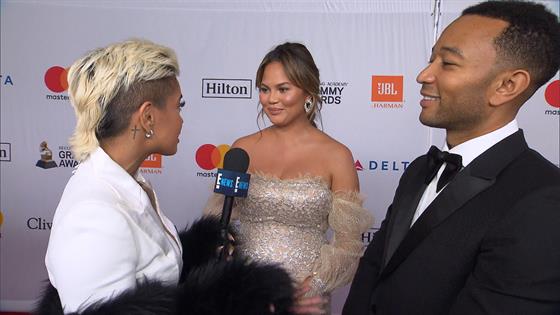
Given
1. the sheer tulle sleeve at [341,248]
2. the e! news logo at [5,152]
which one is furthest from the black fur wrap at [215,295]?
the e! news logo at [5,152]

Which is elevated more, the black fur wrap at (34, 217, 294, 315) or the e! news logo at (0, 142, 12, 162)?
the e! news logo at (0, 142, 12, 162)

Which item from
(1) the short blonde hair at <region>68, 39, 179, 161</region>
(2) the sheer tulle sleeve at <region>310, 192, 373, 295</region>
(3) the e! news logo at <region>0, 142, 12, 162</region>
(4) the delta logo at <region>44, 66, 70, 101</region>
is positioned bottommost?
(2) the sheer tulle sleeve at <region>310, 192, 373, 295</region>

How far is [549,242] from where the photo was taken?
1.07 m

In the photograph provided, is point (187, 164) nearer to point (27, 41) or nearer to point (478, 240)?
point (27, 41)


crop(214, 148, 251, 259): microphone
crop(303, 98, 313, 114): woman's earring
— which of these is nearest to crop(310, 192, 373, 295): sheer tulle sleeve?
crop(303, 98, 313, 114): woman's earring

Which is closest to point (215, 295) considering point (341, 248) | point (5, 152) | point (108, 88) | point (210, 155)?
point (108, 88)

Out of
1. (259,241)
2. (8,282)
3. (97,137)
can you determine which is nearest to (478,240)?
(97,137)

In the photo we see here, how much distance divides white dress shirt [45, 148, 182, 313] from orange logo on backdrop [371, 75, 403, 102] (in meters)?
2.27

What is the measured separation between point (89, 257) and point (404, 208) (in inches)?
29.9

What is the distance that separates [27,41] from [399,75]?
2253mm

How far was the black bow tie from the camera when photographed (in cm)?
129

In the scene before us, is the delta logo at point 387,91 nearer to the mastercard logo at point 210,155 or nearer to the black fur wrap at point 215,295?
the mastercard logo at point 210,155

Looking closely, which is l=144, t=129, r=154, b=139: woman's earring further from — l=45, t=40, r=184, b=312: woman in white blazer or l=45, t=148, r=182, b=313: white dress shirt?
l=45, t=148, r=182, b=313: white dress shirt

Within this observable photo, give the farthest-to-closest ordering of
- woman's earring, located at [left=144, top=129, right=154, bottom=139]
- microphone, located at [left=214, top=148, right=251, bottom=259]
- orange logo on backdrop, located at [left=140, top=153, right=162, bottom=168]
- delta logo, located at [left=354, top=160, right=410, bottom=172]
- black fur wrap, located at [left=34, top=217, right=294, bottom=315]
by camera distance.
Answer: orange logo on backdrop, located at [left=140, top=153, right=162, bottom=168], delta logo, located at [left=354, top=160, right=410, bottom=172], microphone, located at [left=214, top=148, right=251, bottom=259], woman's earring, located at [left=144, top=129, right=154, bottom=139], black fur wrap, located at [left=34, top=217, right=294, bottom=315]
